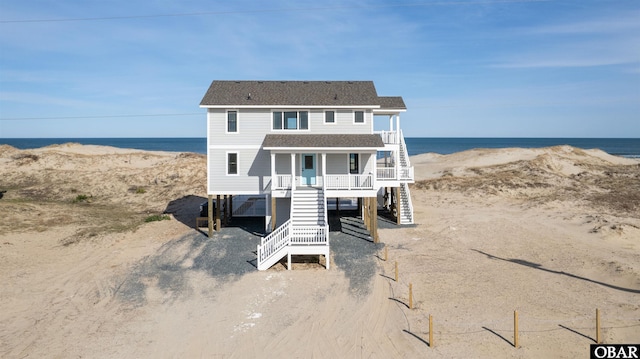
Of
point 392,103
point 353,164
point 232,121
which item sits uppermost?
point 392,103

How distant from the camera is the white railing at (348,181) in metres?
23.8

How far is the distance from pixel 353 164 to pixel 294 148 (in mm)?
4781

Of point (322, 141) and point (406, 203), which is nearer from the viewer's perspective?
point (322, 141)

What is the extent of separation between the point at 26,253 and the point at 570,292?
84.0 ft

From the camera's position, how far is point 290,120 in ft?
83.4

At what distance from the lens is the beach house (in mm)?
23609

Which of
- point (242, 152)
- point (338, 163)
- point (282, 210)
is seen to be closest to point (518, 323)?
point (338, 163)

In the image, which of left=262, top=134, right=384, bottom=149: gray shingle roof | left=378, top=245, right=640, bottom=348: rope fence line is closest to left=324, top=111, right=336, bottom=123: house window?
left=262, top=134, right=384, bottom=149: gray shingle roof

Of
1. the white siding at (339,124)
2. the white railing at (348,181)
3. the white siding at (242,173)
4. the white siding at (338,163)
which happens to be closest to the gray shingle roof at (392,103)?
Result: the white siding at (339,124)

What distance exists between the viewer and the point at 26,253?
21469mm

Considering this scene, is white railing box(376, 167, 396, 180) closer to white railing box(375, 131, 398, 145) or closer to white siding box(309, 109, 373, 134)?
white railing box(375, 131, 398, 145)

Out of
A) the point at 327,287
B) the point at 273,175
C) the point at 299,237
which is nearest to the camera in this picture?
the point at 327,287

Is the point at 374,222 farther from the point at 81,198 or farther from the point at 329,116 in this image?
the point at 81,198

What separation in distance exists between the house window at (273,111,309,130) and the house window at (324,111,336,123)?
117 cm
